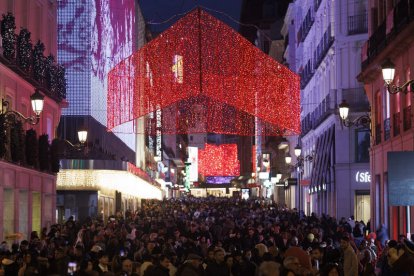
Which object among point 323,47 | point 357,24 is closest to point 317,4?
point 323,47

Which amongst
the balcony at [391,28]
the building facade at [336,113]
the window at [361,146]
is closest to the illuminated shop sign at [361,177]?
the building facade at [336,113]

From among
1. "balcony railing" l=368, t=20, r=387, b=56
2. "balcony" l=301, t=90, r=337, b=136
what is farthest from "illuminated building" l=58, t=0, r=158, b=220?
"balcony railing" l=368, t=20, r=387, b=56

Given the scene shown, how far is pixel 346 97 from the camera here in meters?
49.4

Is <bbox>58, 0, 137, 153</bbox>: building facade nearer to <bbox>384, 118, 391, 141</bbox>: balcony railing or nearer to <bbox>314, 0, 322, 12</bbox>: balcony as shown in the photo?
<bbox>314, 0, 322, 12</bbox>: balcony

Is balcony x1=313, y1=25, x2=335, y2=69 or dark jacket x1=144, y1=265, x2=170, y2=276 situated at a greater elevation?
balcony x1=313, y1=25, x2=335, y2=69

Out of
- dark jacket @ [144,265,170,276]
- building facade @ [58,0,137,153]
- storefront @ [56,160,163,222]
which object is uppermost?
building facade @ [58,0,137,153]

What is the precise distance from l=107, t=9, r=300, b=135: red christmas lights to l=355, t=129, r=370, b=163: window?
12.6m

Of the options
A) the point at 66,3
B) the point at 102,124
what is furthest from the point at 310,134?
A: the point at 66,3

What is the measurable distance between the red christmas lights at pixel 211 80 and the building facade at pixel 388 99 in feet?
9.62

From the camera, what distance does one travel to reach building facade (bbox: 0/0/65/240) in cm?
2869

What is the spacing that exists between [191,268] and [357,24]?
121 ft

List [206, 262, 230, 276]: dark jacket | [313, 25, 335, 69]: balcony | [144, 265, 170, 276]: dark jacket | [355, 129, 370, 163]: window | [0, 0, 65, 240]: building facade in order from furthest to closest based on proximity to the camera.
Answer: [313, 25, 335, 69]: balcony < [355, 129, 370, 163]: window < [0, 0, 65, 240]: building facade < [206, 262, 230, 276]: dark jacket < [144, 265, 170, 276]: dark jacket

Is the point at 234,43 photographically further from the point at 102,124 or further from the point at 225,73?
the point at 102,124

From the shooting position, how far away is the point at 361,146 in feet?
163
